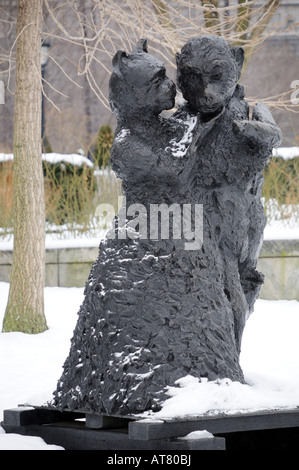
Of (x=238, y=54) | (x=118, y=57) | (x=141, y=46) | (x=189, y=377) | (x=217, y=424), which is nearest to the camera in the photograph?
(x=217, y=424)

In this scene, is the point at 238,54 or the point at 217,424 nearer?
the point at 217,424

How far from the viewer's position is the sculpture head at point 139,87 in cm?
329

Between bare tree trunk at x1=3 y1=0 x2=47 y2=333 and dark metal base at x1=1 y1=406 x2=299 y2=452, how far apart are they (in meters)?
3.81

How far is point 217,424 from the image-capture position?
9.46 feet

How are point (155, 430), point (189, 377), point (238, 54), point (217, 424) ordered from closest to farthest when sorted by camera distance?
1. point (155, 430)
2. point (217, 424)
3. point (189, 377)
4. point (238, 54)

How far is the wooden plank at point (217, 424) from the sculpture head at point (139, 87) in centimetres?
133

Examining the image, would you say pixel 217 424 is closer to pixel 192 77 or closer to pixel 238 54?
pixel 192 77

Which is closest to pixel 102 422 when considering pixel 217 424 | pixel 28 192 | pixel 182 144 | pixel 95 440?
pixel 95 440

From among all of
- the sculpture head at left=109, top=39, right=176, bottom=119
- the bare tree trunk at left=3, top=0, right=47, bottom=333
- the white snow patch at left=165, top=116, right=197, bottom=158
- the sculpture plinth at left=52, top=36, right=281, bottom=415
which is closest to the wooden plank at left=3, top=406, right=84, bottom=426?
the sculpture plinth at left=52, top=36, right=281, bottom=415

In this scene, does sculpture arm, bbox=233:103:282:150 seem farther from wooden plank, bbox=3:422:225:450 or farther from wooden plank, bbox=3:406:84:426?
wooden plank, bbox=3:406:84:426

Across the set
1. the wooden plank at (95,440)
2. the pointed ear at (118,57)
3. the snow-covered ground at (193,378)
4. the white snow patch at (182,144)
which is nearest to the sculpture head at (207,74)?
the white snow patch at (182,144)

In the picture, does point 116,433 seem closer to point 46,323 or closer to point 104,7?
point 46,323

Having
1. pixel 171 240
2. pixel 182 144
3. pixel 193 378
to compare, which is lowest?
pixel 193 378

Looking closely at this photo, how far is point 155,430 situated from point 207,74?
1.55 meters
